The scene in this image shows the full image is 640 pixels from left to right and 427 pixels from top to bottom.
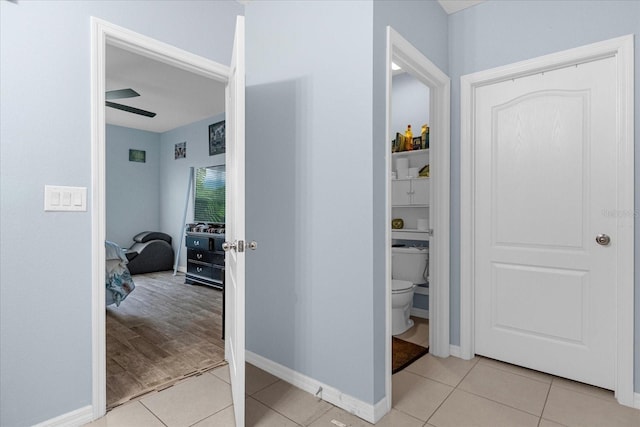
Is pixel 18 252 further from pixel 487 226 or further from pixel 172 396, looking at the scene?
pixel 487 226

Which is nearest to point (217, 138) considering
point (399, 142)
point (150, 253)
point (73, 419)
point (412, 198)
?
point (150, 253)

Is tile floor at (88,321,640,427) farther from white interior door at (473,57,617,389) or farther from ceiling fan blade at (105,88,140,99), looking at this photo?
ceiling fan blade at (105,88,140,99)

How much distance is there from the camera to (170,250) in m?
6.07

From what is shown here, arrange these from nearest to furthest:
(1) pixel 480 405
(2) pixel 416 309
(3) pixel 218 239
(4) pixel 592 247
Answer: (1) pixel 480 405 < (4) pixel 592 247 < (2) pixel 416 309 < (3) pixel 218 239

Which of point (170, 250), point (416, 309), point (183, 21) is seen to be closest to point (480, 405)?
point (416, 309)

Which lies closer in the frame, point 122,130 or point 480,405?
point 480,405

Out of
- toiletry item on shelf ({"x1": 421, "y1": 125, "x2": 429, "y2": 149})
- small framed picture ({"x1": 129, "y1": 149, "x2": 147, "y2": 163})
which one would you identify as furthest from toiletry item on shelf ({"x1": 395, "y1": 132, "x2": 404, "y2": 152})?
small framed picture ({"x1": 129, "y1": 149, "x2": 147, "y2": 163})

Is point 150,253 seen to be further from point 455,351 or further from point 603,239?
point 603,239

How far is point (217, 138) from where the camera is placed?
17.7 feet

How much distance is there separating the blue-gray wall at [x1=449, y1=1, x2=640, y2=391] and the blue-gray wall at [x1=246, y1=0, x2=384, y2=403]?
1.03 metres

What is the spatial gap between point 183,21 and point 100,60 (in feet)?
1.93

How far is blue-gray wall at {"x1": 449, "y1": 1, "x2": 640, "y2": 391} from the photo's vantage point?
1911mm

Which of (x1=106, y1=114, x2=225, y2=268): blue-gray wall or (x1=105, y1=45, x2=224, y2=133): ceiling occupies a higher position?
(x1=105, y1=45, x2=224, y2=133): ceiling

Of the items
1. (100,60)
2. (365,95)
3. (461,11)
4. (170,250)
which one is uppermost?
(461,11)
